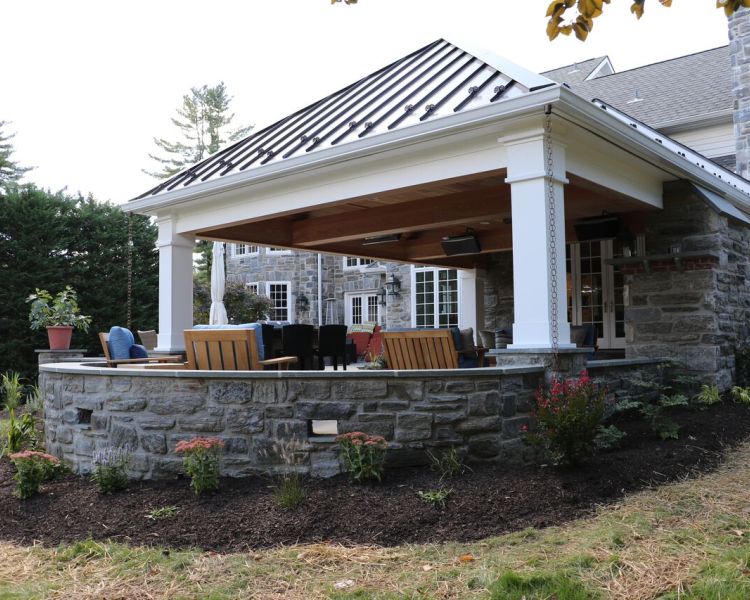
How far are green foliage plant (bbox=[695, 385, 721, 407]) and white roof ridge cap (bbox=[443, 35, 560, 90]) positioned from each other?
3.70 m

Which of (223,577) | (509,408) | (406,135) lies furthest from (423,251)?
(223,577)

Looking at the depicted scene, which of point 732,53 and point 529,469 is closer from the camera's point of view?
point 529,469

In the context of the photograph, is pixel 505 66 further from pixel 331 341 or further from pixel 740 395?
pixel 740 395

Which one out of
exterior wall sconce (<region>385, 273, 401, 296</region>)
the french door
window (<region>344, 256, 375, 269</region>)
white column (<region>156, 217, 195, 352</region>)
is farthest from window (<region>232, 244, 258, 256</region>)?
the french door

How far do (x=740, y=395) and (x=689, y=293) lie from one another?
122 centimetres

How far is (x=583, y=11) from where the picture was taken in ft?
10.5

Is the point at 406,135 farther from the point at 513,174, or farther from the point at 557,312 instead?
the point at 557,312

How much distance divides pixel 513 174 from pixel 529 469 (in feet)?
7.92

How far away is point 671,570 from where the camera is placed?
11.1 ft

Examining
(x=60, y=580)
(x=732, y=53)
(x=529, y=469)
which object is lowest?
(x=60, y=580)

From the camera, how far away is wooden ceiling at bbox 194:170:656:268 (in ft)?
25.5

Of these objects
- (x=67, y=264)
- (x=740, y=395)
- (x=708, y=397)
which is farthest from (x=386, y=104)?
(x=67, y=264)

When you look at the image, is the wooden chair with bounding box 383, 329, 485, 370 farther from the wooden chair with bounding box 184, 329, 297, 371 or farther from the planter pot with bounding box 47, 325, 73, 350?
the planter pot with bounding box 47, 325, 73, 350

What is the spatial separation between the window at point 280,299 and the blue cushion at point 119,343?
13.5 m
